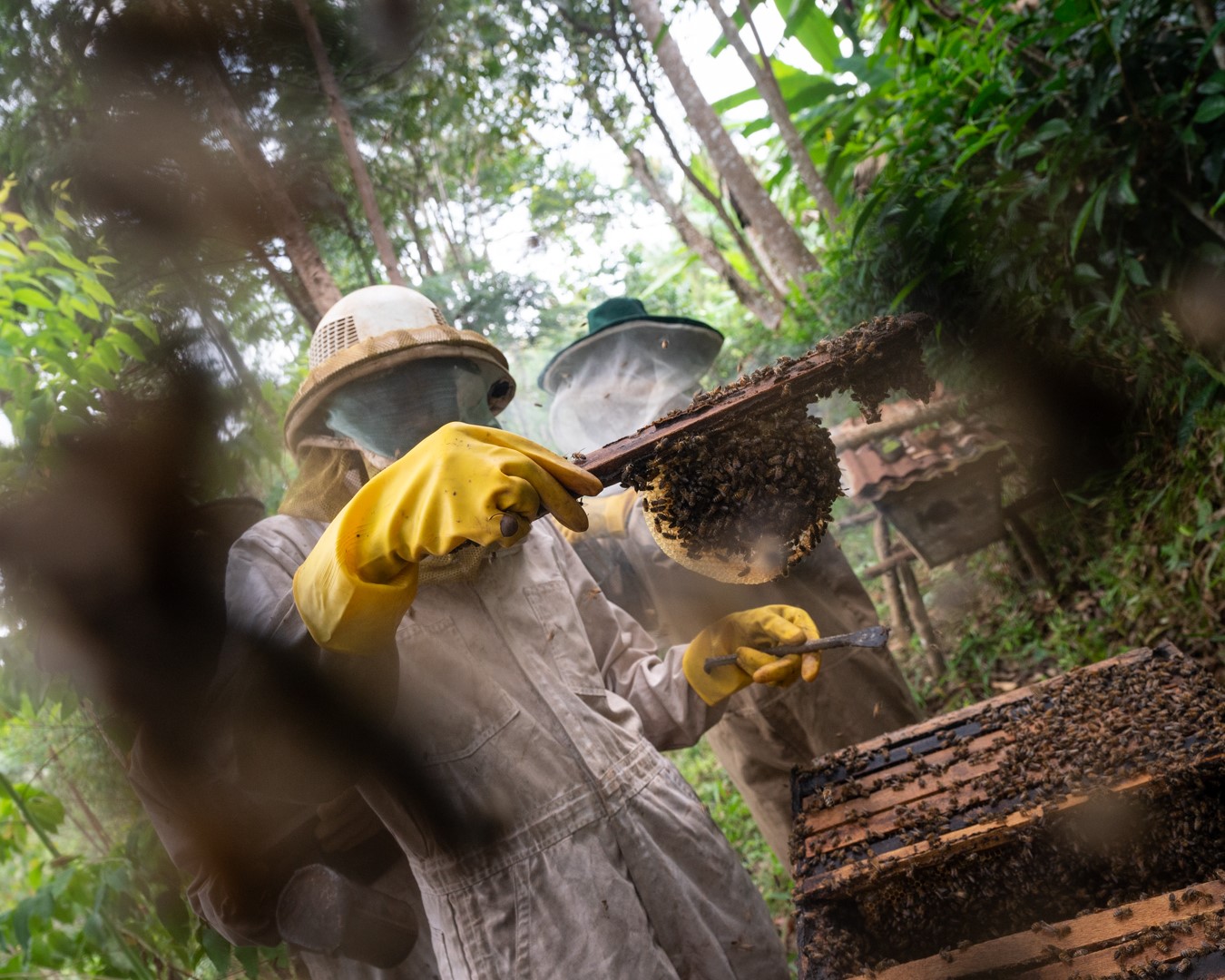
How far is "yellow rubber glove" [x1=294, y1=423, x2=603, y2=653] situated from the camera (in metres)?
1.46

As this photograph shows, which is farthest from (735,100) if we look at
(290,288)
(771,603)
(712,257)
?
(771,603)

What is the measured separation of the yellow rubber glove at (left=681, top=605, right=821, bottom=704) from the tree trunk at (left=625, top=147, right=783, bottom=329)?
10.3 ft

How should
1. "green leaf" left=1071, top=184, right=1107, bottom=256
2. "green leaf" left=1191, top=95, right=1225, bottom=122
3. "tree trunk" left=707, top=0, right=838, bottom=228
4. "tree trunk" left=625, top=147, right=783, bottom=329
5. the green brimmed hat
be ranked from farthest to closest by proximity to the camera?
1. "tree trunk" left=625, top=147, right=783, bottom=329
2. "tree trunk" left=707, top=0, right=838, bottom=228
3. the green brimmed hat
4. "green leaf" left=1071, top=184, right=1107, bottom=256
5. "green leaf" left=1191, top=95, right=1225, bottom=122

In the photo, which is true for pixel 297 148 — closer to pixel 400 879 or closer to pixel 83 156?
pixel 83 156

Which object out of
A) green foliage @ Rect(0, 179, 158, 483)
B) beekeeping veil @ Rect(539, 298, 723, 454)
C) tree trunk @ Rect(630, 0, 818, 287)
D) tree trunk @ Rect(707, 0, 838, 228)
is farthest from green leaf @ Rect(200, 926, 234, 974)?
tree trunk @ Rect(707, 0, 838, 228)

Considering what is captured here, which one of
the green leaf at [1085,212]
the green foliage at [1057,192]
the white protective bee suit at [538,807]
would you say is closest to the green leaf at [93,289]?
the white protective bee suit at [538,807]

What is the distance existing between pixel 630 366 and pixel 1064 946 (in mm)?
3069

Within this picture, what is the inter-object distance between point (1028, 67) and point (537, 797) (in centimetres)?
376

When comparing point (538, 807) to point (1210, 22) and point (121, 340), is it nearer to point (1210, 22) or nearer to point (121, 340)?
point (121, 340)

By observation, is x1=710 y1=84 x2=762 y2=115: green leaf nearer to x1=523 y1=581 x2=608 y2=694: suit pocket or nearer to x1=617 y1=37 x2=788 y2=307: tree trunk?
x1=617 y1=37 x2=788 y2=307: tree trunk

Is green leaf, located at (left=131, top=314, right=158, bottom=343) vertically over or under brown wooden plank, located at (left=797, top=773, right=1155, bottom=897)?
over

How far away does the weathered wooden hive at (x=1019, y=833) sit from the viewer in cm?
164

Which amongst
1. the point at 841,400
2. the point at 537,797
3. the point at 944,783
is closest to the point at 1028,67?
the point at 841,400

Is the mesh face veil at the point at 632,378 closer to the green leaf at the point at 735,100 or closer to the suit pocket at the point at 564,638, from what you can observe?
the suit pocket at the point at 564,638
